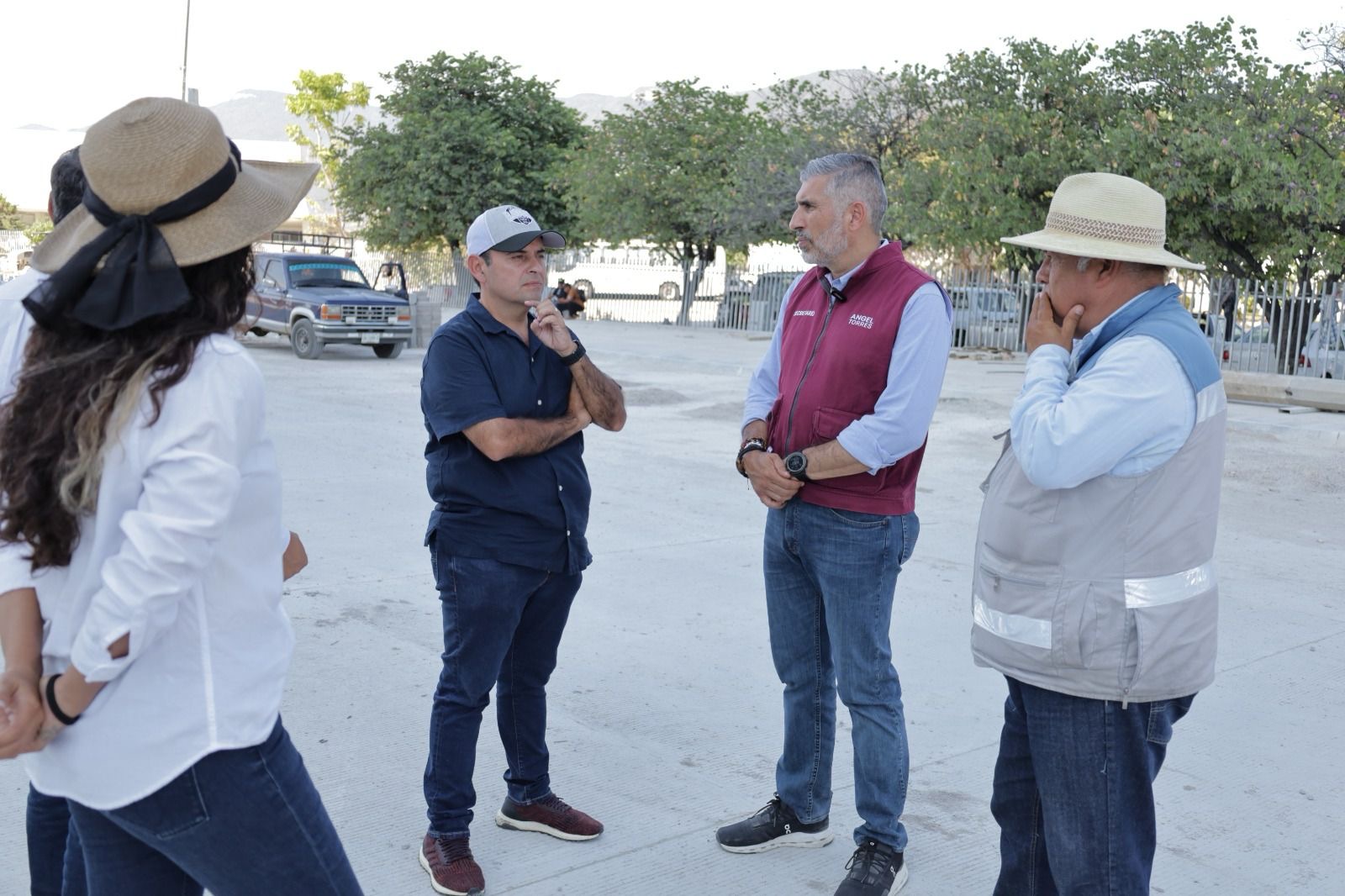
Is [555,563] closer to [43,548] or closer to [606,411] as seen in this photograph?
[606,411]

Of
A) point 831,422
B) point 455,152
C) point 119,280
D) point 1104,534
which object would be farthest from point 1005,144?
point 119,280

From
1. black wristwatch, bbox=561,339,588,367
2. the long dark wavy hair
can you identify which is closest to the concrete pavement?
black wristwatch, bbox=561,339,588,367

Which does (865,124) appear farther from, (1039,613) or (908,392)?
(1039,613)

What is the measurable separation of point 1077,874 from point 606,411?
1.74m

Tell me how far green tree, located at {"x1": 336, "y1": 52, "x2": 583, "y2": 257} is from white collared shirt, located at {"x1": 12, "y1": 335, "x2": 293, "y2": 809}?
35915 millimetres

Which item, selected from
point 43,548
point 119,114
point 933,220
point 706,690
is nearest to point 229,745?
point 43,548

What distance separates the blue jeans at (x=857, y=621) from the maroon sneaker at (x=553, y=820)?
0.77 metres

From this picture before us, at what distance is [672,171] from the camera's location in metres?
33.2

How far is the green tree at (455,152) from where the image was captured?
3772 centimetres

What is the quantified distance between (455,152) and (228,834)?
122 ft

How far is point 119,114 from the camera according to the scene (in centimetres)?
200

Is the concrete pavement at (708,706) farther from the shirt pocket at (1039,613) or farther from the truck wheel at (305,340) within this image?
the truck wheel at (305,340)

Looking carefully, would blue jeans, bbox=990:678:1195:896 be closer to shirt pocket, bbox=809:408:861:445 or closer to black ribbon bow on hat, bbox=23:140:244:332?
shirt pocket, bbox=809:408:861:445

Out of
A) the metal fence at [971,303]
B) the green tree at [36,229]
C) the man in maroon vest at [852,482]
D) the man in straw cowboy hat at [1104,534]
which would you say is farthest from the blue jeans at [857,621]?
the green tree at [36,229]
